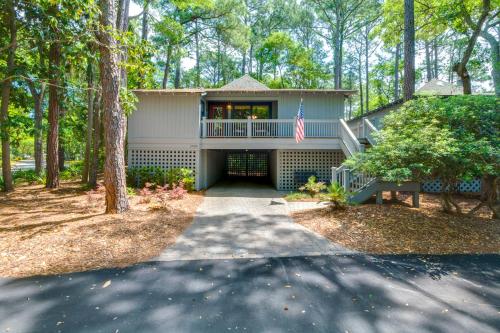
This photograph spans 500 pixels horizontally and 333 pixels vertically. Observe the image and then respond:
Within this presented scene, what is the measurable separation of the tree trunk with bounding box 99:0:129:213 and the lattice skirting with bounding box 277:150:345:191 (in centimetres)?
771

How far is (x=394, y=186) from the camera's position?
7.98 metres

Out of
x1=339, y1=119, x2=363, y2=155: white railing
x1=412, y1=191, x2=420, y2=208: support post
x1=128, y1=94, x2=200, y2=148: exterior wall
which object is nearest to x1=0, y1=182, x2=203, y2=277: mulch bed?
x1=128, y1=94, x2=200, y2=148: exterior wall

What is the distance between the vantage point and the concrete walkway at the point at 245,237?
16.4ft

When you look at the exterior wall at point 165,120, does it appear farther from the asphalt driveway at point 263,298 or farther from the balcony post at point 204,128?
the asphalt driveway at point 263,298

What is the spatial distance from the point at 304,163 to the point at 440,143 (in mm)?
7487

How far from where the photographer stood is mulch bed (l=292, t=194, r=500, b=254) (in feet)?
17.2

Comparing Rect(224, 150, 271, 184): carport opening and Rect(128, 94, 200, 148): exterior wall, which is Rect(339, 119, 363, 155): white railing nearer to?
Rect(128, 94, 200, 148): exterior wall

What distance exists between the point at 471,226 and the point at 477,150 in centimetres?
176

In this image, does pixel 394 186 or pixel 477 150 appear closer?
pixel 477 150

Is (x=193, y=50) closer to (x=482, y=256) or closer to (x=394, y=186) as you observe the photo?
(x=394, y=186)

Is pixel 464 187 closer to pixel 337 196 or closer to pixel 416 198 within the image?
pixel 416 198

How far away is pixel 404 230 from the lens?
5.95m

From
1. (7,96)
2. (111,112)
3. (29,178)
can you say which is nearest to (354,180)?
(111,112)

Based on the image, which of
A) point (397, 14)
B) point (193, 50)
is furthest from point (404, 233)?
point (193, 50)
